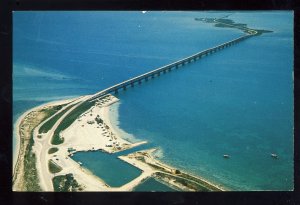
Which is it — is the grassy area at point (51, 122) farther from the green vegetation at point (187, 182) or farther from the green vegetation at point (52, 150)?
the green vegetation at point (187, 182)

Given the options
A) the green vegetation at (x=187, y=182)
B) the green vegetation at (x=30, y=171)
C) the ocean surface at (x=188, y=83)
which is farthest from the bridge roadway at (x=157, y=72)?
the green vegetation at (x=187, y=182)

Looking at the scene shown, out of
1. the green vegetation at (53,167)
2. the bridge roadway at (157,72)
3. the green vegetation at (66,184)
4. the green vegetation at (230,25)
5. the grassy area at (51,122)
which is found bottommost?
the green vegetation at (66,184)

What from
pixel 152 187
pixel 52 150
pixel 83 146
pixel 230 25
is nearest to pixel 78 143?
pixel 83 146

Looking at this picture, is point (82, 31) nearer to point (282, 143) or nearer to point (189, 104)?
point (189, 104)

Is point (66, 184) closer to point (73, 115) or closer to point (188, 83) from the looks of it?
point (73, 115)
